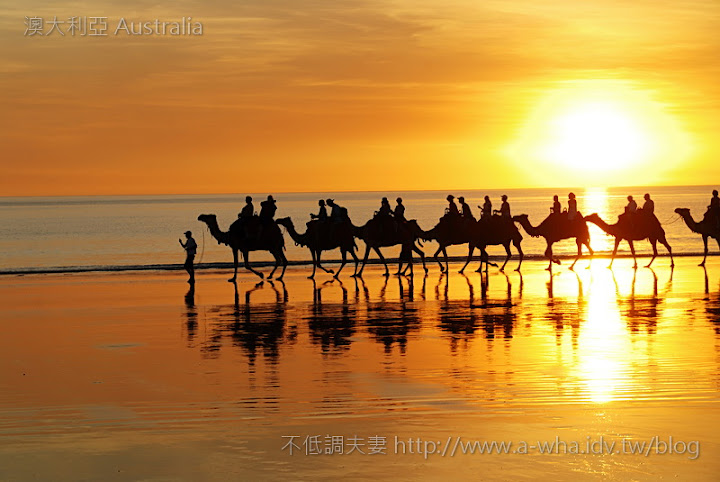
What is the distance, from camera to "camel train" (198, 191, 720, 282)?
29.1 m

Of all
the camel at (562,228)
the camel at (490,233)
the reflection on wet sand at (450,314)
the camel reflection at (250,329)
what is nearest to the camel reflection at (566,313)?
the reflection on wet sand at (450,314)

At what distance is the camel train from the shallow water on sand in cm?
531

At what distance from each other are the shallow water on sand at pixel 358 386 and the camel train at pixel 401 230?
531 cm

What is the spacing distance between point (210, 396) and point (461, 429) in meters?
3.15

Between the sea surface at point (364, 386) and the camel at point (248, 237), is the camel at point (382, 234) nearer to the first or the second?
the camel at point (248, 237)

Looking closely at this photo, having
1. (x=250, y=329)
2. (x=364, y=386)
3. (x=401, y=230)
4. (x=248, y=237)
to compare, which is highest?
(x=401, y=230)

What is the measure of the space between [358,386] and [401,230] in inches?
691

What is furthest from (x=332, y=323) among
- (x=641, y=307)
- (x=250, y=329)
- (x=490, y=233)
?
(x=490, y=233)

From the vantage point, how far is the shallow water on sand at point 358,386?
9.37 metres

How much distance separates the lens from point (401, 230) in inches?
1188

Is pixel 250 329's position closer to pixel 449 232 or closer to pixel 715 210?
pixel 449 232

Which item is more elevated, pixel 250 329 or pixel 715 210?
pixel 715 210

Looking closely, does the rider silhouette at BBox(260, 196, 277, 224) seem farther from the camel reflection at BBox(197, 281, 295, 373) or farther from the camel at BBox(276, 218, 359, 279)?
the camel reflection at BBox(197, 281, 295, 373)

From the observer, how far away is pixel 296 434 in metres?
10.3
